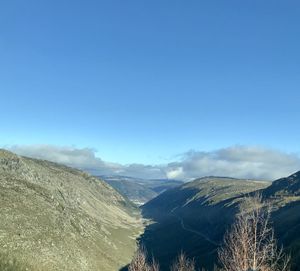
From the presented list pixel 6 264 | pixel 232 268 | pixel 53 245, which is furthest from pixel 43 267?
pixel 232 268

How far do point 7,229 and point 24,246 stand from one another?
1445 centimetres

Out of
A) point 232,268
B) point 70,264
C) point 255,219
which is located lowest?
point 70,264

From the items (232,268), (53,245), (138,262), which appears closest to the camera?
(232,268)

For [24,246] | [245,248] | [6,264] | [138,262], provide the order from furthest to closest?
[24,246] < [6,264] < [138,262] < [245,248]

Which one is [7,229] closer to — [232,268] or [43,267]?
[43,267]

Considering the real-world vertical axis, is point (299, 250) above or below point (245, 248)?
below

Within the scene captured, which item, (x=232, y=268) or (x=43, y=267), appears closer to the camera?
(x=232, y=268)

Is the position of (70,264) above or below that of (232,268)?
below

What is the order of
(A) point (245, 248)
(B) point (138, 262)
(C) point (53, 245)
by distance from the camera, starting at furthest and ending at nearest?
(C) point (53, 245) → (B) point (138, 262) → (A) point (245, 248)

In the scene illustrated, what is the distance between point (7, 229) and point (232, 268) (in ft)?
471

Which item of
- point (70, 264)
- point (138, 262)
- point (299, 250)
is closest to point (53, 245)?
point (70, 264)

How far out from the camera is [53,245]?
653 feet

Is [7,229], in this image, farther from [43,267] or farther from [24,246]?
[43,267]

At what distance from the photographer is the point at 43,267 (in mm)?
169125
